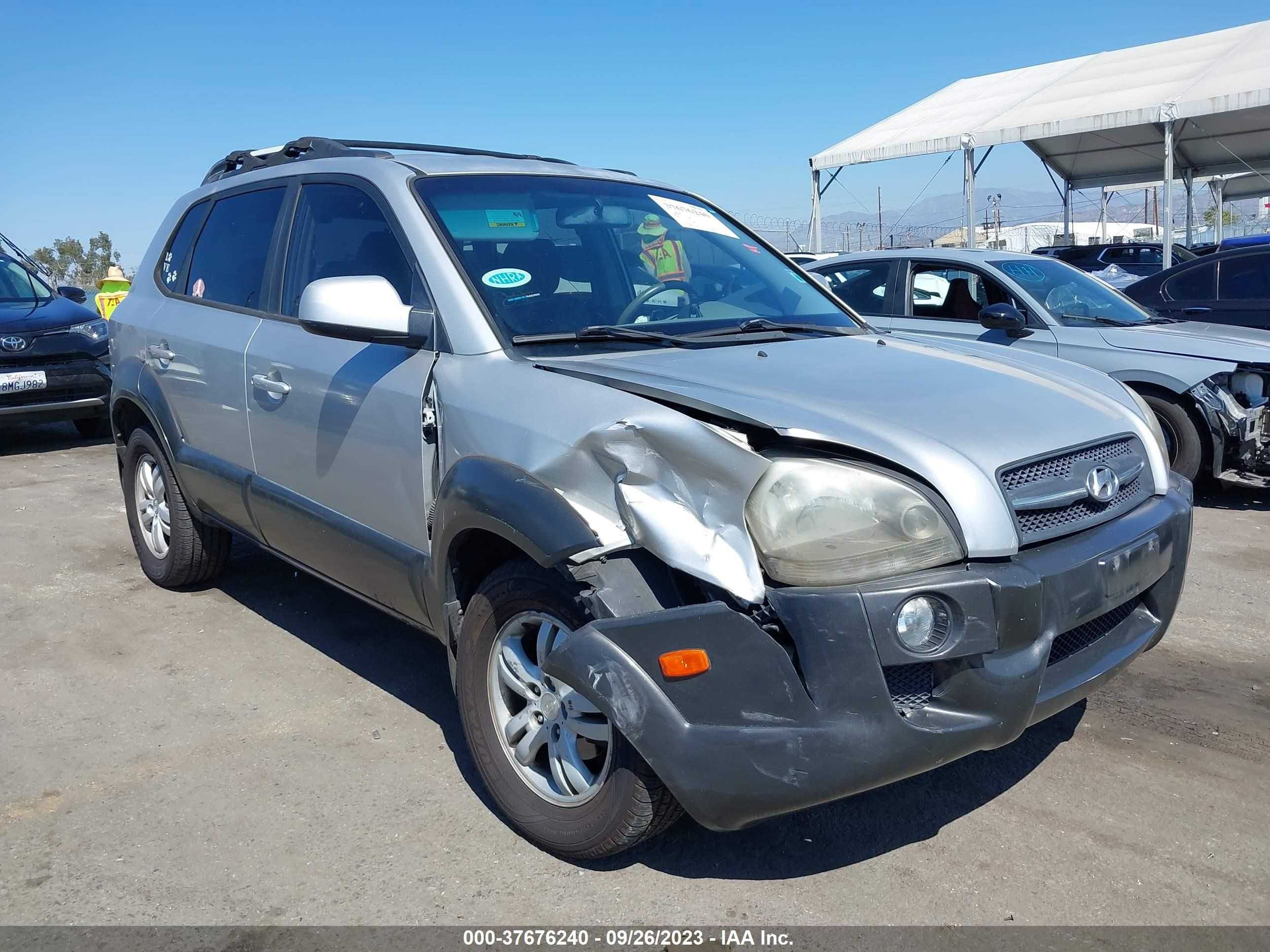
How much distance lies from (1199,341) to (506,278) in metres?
5.28

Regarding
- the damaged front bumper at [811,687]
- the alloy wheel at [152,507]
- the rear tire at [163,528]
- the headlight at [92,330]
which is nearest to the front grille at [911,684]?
the damaged front bumper at [811,687]

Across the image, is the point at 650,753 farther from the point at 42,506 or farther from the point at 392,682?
the point at 42,506

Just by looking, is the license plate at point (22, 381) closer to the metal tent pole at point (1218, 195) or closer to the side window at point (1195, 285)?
the side window at point (1195, 285)

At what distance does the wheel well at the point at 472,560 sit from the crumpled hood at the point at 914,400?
0.51m

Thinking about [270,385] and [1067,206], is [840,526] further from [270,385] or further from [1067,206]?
[1067,206]

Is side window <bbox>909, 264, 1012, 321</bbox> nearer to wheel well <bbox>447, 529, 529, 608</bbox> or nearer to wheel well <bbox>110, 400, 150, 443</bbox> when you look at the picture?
wheel well <bbox>110, 400, 150, 443</bbox>

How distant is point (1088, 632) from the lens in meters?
2.84

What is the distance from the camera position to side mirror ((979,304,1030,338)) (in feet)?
Answer: 19.0

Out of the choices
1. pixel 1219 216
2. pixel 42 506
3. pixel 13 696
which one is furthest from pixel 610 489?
pixel 1219 216

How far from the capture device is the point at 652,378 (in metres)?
2.81

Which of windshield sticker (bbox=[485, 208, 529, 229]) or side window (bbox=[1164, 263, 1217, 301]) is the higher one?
windshield sticker (bbox=[485, 208, 529, 229])

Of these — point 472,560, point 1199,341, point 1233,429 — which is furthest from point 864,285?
point 472,560

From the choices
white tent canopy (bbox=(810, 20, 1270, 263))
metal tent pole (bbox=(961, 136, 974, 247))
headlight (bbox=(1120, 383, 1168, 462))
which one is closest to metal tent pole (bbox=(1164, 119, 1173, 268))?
white tent canopy (bbox=(810, 20, 1270, 263))

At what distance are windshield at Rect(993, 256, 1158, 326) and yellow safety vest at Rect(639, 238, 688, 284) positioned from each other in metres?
4.45
